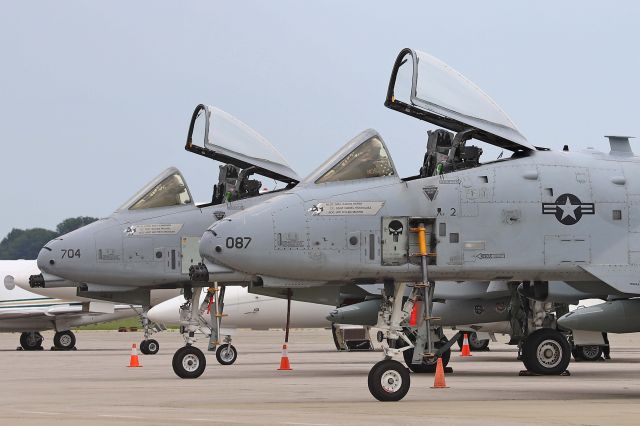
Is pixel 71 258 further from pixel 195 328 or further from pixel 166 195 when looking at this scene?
pixel 195 328

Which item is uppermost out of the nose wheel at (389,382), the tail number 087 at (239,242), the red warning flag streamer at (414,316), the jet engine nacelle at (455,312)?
the tail number 087 at (239,242)

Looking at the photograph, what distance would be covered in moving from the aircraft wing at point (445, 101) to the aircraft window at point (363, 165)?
2.72ft

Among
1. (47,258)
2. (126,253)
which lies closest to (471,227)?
(126,253)

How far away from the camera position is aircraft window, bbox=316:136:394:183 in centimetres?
1675

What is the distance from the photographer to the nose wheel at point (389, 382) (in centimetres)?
1538

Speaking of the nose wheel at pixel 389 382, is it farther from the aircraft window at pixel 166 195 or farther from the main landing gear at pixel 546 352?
the aircraft window at pixel 166 195

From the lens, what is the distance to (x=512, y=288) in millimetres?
22625

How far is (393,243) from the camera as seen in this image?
16.4 meters

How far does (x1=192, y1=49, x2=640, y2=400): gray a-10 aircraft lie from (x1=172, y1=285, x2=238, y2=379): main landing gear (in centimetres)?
499

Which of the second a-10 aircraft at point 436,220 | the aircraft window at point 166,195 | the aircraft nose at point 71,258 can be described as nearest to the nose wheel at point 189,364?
the aircraft nose at point 71,258

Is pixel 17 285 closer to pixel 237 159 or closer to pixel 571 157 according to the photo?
pixel 237 159

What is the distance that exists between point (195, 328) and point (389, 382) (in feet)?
24.4

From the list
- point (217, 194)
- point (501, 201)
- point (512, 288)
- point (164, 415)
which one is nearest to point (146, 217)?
point (217, 194)

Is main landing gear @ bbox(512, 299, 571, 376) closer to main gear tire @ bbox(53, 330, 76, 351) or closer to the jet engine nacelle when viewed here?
the jet engine nacelle
